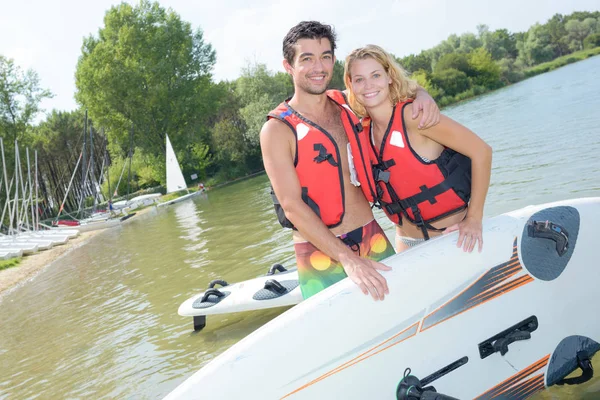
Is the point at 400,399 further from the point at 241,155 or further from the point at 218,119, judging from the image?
the point at 218,119

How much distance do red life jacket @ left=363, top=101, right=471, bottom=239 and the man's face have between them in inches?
16.4

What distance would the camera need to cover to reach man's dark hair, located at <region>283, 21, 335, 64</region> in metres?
2.97

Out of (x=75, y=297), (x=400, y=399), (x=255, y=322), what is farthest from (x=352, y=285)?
(x=75, y=297)

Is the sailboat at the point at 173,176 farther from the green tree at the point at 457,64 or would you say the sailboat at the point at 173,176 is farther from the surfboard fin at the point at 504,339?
the green tree at the point at 457,64

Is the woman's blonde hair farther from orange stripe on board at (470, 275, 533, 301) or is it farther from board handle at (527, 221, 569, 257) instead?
orange stripe on board at (470, 275, 533, 301)

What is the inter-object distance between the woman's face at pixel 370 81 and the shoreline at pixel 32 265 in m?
13.1

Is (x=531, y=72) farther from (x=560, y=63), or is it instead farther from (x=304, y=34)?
(x=304, y=34)

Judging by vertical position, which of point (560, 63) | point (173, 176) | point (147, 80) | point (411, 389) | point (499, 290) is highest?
Answer: point (147, 80)

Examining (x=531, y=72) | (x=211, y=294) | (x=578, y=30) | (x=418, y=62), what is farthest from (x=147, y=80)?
(x=578, y=30)

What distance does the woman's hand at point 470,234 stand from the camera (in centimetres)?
302

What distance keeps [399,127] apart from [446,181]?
418 mm

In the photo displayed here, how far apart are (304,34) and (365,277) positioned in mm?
1361

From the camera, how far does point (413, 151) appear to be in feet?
9.95

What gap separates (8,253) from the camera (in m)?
17.7
